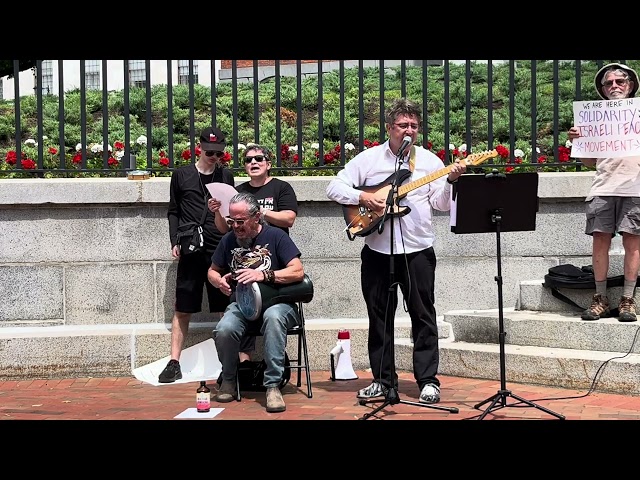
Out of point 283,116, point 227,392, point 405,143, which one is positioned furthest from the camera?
point 283,116

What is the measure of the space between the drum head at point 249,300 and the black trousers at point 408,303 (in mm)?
804

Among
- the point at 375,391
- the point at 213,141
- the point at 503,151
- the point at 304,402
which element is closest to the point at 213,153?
the point at 213,141

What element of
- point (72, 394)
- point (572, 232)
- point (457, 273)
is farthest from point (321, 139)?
point (72, 394)

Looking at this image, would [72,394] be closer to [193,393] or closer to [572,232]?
[193,393]

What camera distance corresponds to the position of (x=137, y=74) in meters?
9.98

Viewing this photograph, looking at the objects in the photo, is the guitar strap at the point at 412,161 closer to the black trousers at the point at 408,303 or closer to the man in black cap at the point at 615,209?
the black trousers at the point at 408,303

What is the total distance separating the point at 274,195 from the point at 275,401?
1828 mm

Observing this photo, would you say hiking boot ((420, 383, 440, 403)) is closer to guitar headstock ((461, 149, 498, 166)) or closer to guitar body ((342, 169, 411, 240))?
guitar body ((342, 169, 411, 240))

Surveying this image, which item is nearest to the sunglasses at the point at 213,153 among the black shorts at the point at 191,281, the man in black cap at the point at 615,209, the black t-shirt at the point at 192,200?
the black t-shirt at the point at 192,200

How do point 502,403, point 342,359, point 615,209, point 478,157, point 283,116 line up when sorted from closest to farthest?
point 478,157 < point 502,403 < point 615,209 < point 342,359 < point 283,116

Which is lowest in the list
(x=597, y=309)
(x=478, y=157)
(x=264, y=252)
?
(x=597, y=309)

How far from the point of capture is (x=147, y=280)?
9336mm

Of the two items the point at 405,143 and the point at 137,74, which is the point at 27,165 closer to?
the point at 137,74
